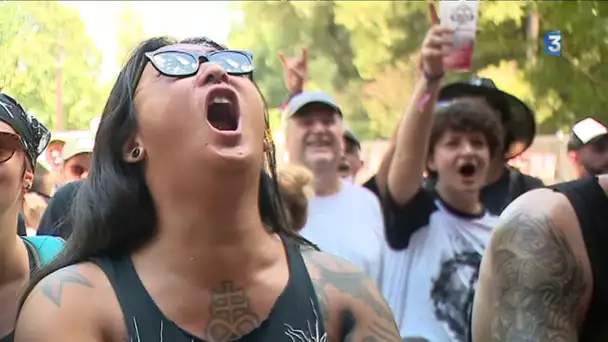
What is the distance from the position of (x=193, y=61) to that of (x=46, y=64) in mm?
1260

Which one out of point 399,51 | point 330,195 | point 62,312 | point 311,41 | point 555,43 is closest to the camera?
point 62,312

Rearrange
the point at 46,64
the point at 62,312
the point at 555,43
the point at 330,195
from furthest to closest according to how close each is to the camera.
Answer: the point at 555,43 < the point at 330,195 < the point at 46,64 < the point at 62,312

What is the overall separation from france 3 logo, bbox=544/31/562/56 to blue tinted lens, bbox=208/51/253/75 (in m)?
2.62

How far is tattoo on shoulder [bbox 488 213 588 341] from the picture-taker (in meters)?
2.05

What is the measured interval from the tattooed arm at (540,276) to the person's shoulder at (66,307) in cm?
109

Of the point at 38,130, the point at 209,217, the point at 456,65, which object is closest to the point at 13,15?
the point at 38,130

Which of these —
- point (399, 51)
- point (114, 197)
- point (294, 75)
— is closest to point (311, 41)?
point (399, 51)

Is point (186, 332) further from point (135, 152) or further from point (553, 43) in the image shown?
point (553, 43)

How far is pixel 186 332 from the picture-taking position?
5.00 ft

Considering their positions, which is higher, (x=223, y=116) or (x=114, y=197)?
(x=223, y=116)

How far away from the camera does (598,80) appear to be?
3686 mm

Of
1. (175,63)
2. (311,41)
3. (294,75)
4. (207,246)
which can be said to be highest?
(311,41)

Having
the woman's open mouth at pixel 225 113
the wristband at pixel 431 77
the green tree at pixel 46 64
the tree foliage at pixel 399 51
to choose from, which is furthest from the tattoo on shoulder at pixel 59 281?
the wristband at pixel 431 77

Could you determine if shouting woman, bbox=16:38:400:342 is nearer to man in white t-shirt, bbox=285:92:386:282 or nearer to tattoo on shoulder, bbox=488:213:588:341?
tattoo on shoulder, bbox=488:213:588:341
